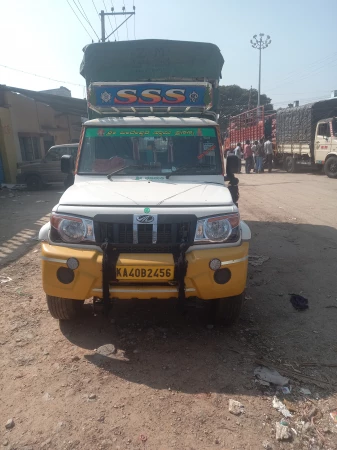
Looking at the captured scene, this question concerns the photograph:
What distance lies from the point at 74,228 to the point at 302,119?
17139mm

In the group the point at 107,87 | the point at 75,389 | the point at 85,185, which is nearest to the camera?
the point at 75,389

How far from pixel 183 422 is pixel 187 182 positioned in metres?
2.41

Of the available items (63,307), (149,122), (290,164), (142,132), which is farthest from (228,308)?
(290,164)

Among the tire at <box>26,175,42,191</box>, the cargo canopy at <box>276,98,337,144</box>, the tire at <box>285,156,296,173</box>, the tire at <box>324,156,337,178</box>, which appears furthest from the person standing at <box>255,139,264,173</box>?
the tire at <box>26,175,42,191</box>

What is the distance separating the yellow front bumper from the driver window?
1497cm

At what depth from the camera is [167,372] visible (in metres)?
2.92

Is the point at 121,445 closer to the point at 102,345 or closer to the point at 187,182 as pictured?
the point at 102,345

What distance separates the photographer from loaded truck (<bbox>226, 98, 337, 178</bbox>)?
16077mm

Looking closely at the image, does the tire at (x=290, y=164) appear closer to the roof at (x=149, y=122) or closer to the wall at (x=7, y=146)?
the wall at (x=7, y=146)

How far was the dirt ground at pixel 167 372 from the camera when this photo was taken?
7.62 feet

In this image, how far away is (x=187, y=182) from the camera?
158 inches

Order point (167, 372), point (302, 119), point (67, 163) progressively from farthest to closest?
1. point (302, 119)
2. point (67, 163)
3. point (167, 372)

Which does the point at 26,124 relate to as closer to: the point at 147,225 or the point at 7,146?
the point at 7,146

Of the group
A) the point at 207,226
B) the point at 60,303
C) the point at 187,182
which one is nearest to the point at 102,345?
the point at 60,303
